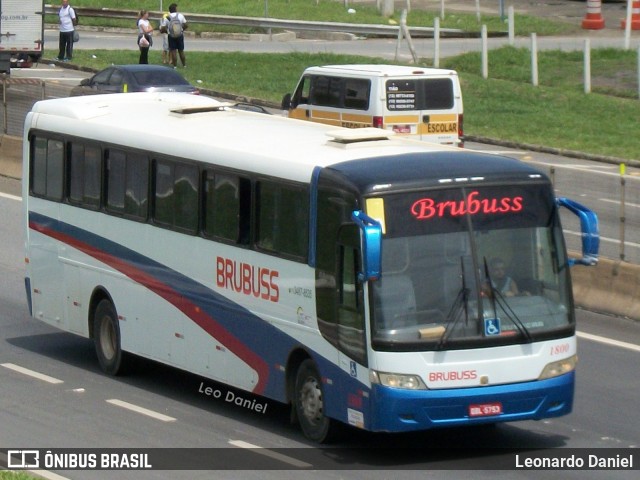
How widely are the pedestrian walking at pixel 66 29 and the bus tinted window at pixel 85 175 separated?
28.7 m

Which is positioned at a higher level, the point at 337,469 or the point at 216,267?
the point at 216,267

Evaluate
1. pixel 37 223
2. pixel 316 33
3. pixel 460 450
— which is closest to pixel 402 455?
pixel 460 450

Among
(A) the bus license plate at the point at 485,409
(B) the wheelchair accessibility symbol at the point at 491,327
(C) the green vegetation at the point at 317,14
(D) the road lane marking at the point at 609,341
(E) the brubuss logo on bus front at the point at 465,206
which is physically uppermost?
(C) the green vegetation at the point at 317,14

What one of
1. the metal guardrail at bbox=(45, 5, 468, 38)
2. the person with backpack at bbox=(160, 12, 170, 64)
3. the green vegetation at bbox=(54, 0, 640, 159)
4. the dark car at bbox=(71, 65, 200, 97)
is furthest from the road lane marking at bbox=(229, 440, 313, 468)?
the metal guardrail at bbox=(45, 5, 468, 38)

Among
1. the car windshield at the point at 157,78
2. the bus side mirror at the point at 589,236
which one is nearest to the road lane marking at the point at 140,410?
the bus side mirror at the point at 589,236

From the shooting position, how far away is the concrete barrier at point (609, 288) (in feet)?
57.4

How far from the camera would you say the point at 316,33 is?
51.7 meters

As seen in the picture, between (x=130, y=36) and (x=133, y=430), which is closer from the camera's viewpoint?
(x=133, y=430)

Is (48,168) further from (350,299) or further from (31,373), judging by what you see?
(350,299)

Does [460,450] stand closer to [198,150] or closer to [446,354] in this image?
[446,354]

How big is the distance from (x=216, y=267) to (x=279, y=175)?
54.5 inches

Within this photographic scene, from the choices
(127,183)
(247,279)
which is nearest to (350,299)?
(247,279)

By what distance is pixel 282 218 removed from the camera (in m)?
12.5

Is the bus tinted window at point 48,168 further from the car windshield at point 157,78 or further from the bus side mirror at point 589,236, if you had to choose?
the car windshield at point 157,78
